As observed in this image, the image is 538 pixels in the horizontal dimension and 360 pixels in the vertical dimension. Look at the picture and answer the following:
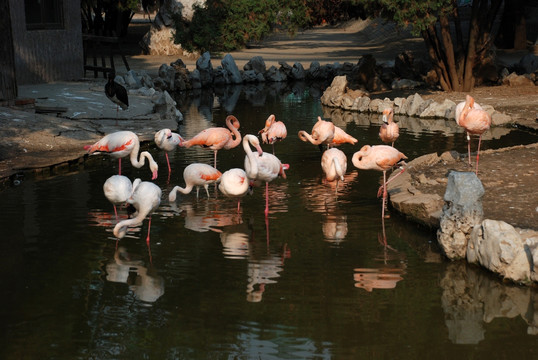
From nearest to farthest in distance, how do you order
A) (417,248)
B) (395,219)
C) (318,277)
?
(318,277)
(417,248)
(395,219)

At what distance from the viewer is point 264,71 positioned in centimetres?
3033

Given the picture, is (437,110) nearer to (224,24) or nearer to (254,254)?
(254,254)

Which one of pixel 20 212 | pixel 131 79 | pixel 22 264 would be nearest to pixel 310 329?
pixel 22 264

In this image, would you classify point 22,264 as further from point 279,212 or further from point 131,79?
point 131,79

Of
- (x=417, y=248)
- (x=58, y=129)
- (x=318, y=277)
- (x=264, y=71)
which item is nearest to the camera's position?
(x=318, y=277)

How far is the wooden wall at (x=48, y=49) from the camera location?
20844 mm

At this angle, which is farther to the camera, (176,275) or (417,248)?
(417,248)

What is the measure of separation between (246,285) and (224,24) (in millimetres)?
30100

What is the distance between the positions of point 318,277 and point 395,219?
242 centimetres

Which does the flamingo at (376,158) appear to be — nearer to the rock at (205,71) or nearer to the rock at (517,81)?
the rock at (517,81)

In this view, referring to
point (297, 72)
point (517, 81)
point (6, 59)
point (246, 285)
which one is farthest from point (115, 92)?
point (297, 72)

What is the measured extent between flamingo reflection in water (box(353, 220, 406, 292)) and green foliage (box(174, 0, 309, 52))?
27.1m

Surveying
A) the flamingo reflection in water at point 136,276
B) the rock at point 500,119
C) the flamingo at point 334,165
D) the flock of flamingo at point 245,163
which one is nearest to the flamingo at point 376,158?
the flock of flamingo at point 245,163

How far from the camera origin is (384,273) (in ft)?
25.9
